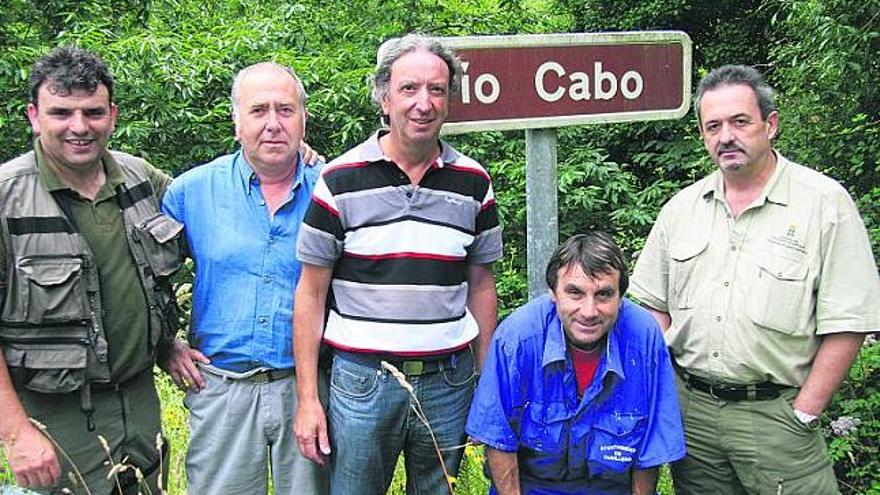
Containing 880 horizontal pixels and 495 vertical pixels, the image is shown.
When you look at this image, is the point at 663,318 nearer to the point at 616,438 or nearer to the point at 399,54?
the point at 616,438

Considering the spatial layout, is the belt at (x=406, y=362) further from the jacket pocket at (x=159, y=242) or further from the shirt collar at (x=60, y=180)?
the shirt collar at (x=60, y=180)

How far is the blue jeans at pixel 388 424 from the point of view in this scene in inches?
111

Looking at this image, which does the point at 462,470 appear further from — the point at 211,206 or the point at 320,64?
the point at 320,64

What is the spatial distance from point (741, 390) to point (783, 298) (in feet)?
1.10

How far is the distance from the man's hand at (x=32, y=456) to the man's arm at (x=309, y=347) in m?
0.74

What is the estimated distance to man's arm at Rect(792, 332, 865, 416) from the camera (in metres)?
2.79

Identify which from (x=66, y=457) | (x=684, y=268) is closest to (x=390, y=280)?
(x=684, y=268)

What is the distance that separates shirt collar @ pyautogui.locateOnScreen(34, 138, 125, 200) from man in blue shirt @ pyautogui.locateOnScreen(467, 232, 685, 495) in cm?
135

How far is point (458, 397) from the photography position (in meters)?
2.95

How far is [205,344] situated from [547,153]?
1.38 meters

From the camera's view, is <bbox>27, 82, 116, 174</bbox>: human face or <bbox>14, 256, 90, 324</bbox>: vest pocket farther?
<bbox>27, 82, 116, 174</bbox>: human face

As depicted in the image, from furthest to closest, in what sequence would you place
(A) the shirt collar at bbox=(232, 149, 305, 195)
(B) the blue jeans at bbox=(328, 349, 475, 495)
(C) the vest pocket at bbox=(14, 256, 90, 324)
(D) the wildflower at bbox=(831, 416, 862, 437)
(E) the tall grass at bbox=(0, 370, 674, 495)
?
(D) the wildflower at bbox=(831, 416, 862, 437) < (E) the tall grass at bbox=(0, 370, 674, 495) < (A) the shirt collar at bbox=(232, 149, 305, 195) < (B) the blue jeans at bbox=(328, 349, 475, 495) < (C) the vest pocket at bbox=(14, 256, 90, 324)

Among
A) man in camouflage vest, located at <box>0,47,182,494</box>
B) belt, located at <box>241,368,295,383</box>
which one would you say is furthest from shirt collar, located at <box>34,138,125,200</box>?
belt, located at <box>241,368,295,383</box>

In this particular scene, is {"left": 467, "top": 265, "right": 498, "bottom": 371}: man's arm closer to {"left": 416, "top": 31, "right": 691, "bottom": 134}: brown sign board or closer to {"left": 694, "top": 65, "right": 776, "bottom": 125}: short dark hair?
{"left": 416, "top": 31, "right": 691, "bottom": 134}: brown sign board
